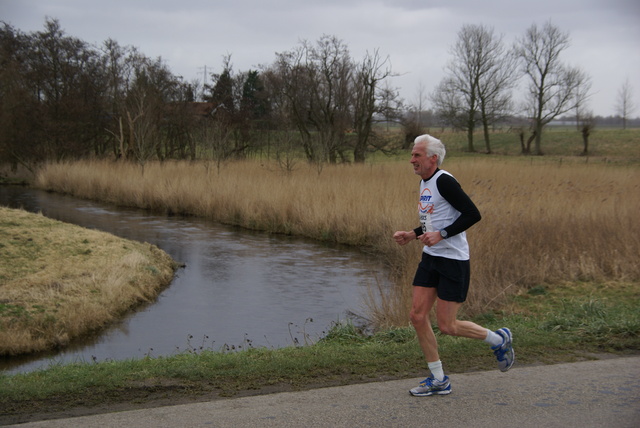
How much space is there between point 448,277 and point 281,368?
183 cm

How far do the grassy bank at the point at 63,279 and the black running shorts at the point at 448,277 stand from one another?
7154 mm

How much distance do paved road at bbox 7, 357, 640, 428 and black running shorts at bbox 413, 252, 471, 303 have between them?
79 centimetres

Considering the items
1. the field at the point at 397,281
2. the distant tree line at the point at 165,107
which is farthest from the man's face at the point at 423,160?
the distant tree line at the point at 165,107

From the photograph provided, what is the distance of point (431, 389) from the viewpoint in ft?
16.5

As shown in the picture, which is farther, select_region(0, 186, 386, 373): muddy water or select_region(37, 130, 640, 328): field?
select_region(37, 130, 640, 328): field

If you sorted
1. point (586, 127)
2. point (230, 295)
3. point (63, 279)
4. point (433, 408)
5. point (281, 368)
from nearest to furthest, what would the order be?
point (433, 408) < point (281, 368) < point (63, 279) < point (230, 295) < point (586, 127)

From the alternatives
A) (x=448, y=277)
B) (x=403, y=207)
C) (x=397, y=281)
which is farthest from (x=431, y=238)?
(x=403, y=207)

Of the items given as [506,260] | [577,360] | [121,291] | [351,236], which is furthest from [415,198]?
[577,360]

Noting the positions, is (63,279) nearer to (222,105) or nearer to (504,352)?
(504,352)

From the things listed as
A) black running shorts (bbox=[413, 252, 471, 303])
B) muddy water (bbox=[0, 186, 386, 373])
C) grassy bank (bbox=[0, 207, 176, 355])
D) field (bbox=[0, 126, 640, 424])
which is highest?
black running shorts (bbox=[413, 252, 471, 303])

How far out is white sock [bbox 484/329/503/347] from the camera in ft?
17.1

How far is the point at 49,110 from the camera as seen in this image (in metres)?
42.4

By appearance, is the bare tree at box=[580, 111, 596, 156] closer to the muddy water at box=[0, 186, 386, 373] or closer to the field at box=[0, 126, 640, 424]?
the field at box=[0, 126, 640, 424]

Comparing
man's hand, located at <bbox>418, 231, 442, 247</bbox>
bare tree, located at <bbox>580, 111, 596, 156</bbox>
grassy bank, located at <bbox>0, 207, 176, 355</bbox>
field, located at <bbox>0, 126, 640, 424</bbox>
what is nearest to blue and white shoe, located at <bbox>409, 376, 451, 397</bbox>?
field, located at <bbox>0, 126, 640, 424</bbox>
